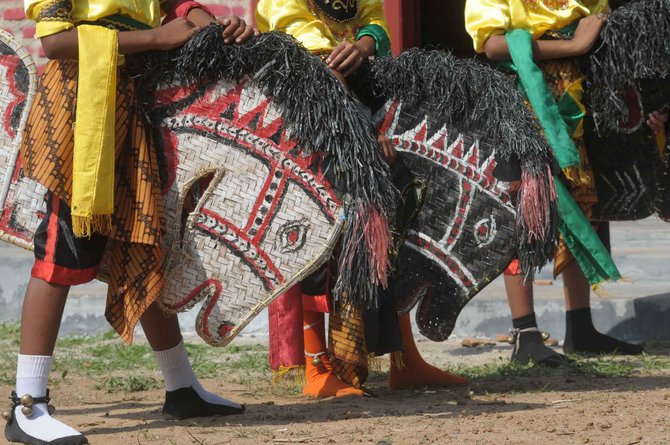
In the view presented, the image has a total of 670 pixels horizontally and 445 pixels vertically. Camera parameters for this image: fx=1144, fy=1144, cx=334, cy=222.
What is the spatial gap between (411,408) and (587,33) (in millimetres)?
1732

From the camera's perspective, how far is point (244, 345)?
238 inches

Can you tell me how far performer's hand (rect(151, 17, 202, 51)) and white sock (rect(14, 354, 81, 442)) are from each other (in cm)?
108

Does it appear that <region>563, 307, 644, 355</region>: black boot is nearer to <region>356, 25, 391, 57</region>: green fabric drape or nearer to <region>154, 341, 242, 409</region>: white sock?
<region>356, 25, 391, 57</region>: green fabric drape

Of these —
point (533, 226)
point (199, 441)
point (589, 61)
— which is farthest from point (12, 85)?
point (589, 61)

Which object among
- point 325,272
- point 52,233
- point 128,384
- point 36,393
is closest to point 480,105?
point 325,272

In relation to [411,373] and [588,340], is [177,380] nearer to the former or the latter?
[411,373]

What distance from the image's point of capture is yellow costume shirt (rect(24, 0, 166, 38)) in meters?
3.59

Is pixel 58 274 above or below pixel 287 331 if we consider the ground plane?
above

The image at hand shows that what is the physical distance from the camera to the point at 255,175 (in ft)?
12.4

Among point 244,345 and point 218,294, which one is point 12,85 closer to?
point 218,294

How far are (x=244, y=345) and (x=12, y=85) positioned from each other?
2519 millimetres

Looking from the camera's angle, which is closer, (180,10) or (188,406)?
(180,10)

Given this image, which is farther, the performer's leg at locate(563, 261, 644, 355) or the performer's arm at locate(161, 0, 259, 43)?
the performer's leg at locate(563, 261, 644, 355)

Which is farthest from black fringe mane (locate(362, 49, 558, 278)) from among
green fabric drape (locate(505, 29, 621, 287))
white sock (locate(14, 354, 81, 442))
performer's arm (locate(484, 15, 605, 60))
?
white sock (locate(14, 354, 81, 442))
